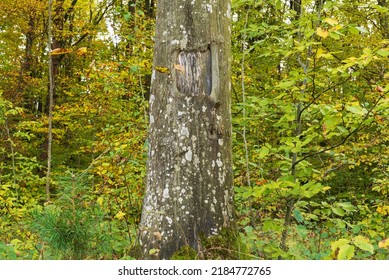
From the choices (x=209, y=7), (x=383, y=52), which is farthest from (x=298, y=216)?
(x=209, y=7)

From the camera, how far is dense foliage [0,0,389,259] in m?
3.16

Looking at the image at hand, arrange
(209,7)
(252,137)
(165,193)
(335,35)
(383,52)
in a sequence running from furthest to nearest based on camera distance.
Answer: (252,137) < (209,7) < (165,193) < (335,35) < (383,52)

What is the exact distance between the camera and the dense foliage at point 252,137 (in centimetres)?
316

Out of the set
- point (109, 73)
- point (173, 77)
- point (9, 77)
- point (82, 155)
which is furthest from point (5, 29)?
point (173, 77)

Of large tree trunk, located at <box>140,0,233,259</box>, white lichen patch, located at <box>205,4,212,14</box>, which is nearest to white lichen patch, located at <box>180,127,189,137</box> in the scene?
large tree trunk, located at <box>140,0,233,259</box>

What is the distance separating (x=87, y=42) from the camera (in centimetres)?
1673

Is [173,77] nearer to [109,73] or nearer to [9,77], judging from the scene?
[109,73]

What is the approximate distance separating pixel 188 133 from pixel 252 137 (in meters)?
2.97

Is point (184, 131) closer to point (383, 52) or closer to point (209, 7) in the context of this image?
point (209, 7)

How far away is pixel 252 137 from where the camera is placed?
6055mm

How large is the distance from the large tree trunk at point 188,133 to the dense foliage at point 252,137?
9.5 inches

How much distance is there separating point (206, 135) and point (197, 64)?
0.60 meters

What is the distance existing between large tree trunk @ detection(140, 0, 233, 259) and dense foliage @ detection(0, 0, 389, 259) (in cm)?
24

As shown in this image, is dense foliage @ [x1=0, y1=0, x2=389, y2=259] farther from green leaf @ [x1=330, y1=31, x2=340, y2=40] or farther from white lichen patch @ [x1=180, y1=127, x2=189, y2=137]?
white lichen patch @ [x1=180, y1=127, x2=189, y2=137]
